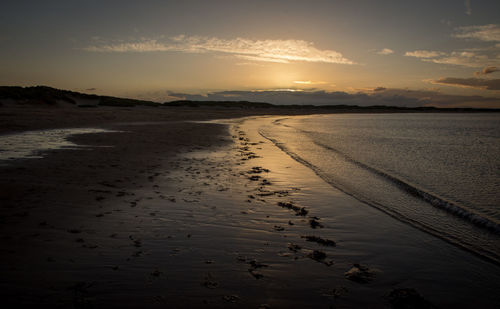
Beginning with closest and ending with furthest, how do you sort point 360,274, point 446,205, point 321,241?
point 360,274 → point 321,241 → point 446,205

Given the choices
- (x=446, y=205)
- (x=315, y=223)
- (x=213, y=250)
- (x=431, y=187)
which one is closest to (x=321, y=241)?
(x=315, y=223)

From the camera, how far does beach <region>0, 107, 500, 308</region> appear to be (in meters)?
3.36

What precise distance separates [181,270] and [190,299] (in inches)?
26.7

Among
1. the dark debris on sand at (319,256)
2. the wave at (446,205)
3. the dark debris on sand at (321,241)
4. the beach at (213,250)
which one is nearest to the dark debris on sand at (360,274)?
the beach at (213,250)

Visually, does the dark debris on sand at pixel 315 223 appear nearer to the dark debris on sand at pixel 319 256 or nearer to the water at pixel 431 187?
the dark debris on sand at pixel 319 256

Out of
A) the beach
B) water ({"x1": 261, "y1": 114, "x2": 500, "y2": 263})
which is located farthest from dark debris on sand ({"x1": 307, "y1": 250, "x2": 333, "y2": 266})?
water ({"x1": 261, "y1": 114, "x2": 500, "y2": 263})

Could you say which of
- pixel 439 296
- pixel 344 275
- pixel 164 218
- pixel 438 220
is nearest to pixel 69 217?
pixel 164 218

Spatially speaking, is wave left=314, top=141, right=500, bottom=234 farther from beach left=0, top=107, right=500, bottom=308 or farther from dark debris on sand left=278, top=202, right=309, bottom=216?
dark debris on sand left=278, top=202, right=309, bottom=216

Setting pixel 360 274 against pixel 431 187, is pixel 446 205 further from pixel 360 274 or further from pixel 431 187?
pixel 360 274

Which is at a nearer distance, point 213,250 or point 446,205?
point 213,250

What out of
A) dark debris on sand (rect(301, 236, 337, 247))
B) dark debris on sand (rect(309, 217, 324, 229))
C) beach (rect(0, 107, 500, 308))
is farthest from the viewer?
dark debris on sand (rect(309, 217, 324, 229))

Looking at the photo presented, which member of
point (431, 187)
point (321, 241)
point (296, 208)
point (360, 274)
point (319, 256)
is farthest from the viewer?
point (431, 187)

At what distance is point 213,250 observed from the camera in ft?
14.8

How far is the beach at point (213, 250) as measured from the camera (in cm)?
336
